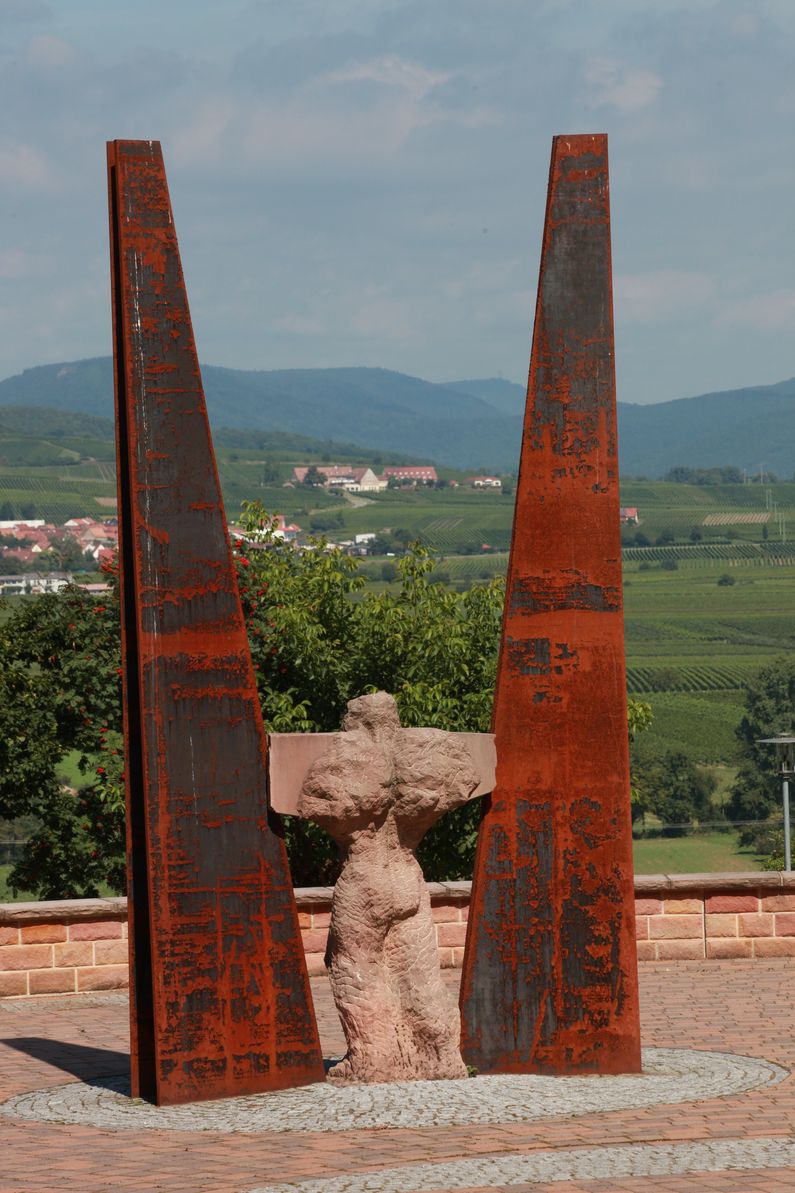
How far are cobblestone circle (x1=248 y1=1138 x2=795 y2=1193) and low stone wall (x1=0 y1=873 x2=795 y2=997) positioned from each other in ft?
15.5

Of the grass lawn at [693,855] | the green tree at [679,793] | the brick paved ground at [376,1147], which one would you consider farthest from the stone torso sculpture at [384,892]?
the green tree at [679,793]

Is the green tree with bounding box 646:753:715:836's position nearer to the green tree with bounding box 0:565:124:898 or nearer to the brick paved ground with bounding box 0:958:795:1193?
the green tree with bounding box 0:565:124:898

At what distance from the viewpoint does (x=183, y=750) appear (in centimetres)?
789

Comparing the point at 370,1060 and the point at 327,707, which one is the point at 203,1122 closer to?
the point at 370,1060

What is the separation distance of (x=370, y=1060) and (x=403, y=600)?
41.0 ft

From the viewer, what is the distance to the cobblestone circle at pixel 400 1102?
7.32 metres

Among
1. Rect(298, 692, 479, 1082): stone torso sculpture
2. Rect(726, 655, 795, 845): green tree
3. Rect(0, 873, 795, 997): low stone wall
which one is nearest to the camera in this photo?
Rect(298, 692, 479, 1082): stone torso sculpture

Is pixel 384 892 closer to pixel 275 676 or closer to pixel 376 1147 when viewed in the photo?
pixel 376 1147

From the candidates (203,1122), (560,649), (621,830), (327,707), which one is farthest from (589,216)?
(327,707)

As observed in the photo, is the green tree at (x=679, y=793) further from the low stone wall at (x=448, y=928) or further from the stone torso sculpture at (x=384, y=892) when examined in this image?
the stone torso sculpture at (x=384, y=892)

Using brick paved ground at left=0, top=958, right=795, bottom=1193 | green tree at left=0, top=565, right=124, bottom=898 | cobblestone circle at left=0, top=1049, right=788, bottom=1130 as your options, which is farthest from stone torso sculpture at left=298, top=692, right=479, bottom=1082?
green tree at left=0, top=565, right=124, bottom=898

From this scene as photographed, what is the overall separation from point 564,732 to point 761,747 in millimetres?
53678

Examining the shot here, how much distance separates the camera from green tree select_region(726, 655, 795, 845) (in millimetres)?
56656

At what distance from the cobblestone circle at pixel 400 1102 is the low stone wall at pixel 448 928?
2760mm
